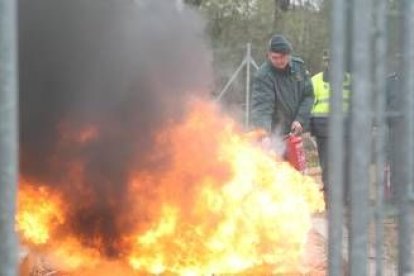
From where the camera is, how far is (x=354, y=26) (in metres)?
2.80

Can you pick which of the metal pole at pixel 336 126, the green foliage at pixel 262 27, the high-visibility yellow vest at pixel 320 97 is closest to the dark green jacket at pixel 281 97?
the high-visibility yellow vest at pixel 320 97

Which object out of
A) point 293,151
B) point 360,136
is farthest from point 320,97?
point 360,136

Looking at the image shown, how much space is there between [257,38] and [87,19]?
1386 centimetres

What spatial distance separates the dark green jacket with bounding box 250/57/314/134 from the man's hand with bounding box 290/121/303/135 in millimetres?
40

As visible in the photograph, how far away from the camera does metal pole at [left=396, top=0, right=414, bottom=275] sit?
2.93 m

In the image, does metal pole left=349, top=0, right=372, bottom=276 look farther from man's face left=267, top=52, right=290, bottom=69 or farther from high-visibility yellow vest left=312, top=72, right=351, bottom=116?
high-visibility yellow vest left=312, top=72, right=351, bottom=116

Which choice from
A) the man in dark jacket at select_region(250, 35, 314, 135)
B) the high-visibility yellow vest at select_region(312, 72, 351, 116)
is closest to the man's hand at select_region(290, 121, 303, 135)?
the man in dark jacket at select_region(250, 35, 314, 135)

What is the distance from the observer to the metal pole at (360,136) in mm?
2801

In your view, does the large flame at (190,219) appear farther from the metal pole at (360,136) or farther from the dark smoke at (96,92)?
the metal pole at (360,136)

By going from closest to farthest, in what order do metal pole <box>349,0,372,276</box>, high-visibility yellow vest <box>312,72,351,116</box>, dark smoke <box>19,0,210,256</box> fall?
1. metal pole <box>349,0,372,276</box>
2. dark smoke <box>19,0,210,256</box>
3. high-visibility yellow vest <box>312,72,351,116</box>

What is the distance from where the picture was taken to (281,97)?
8.85m

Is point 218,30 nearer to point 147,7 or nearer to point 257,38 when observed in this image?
point 257,38

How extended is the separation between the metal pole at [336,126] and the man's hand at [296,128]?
604 cm

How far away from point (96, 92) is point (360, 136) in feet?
14.3
